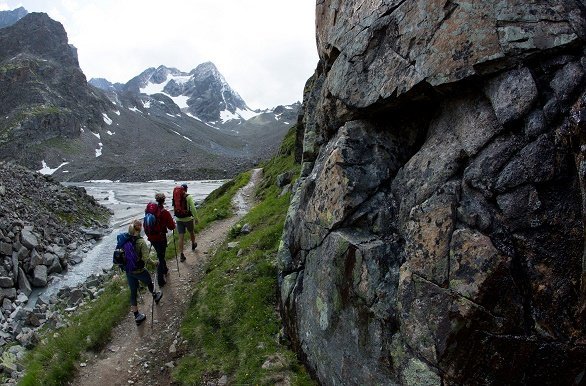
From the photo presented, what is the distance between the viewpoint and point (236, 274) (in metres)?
17.1

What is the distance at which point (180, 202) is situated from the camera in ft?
65.4

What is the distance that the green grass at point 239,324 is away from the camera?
11372 mm

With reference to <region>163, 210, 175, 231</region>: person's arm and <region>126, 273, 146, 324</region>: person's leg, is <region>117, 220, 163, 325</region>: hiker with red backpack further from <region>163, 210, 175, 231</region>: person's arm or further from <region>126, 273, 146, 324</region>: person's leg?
<region>163, 210, 175, 231</region>: person's arm

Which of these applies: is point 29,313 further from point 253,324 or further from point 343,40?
point 343,40

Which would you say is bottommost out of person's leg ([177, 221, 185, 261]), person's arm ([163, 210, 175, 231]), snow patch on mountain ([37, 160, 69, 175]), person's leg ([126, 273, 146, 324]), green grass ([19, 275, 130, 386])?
green grass ([19, 275, 130, 386])

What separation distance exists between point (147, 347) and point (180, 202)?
8093 mm

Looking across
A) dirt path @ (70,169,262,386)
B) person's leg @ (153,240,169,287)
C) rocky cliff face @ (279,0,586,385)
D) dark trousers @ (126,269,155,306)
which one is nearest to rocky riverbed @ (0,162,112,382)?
dirt path @ (70,169,262,386)

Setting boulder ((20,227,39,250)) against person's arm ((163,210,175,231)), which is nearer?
person's arm ((163,210,175,231))

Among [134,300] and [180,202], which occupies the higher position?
[180,202]

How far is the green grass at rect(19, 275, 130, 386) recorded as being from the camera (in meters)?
12.3

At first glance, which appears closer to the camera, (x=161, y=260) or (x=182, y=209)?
(x=161, y=260)

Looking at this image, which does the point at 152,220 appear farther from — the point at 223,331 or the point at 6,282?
the point at 6,282

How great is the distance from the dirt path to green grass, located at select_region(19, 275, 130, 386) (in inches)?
13.7

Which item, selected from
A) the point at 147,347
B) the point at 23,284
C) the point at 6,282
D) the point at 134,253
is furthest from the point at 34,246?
the point at 147,347
